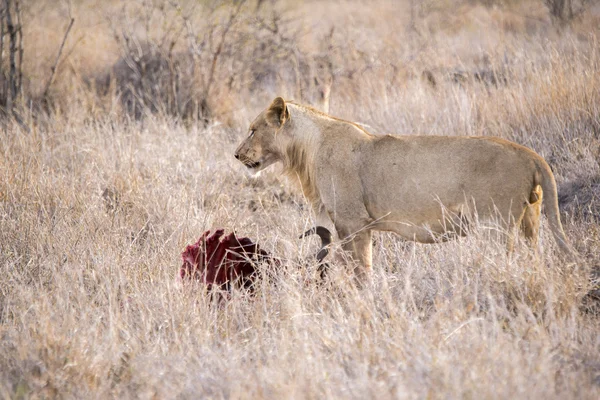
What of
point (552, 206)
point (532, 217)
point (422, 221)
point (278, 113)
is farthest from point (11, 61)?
point (552, 206)

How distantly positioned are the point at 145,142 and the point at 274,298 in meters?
4.28

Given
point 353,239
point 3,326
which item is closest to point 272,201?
point 353,239

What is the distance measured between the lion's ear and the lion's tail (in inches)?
68.0

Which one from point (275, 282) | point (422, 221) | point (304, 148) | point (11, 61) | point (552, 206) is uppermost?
point (11, 61)

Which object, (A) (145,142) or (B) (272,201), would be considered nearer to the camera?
(B) (272,201)

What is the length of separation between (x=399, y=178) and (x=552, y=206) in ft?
3.16

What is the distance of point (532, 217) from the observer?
13.9ft

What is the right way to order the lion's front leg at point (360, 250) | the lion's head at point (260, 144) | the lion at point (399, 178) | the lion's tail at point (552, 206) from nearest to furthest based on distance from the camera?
the lion's tail at point (552, 206) < the lion at point (399, 178) < the lion's front leg at point (360, 250) < the lion's head at point (260, 144)

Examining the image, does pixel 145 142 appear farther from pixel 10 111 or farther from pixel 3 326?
pixel 3 326

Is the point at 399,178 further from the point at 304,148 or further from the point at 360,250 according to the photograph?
the point at 304,148

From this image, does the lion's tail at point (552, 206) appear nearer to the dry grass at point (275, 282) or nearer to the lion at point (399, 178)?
the lion at point (399, 178)

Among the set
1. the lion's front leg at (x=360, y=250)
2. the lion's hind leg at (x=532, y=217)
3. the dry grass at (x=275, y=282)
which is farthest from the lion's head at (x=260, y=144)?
the lion's hind leg at (x=532, y=217)

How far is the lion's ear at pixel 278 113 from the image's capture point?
4.90 m

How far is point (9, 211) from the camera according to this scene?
5844mm
